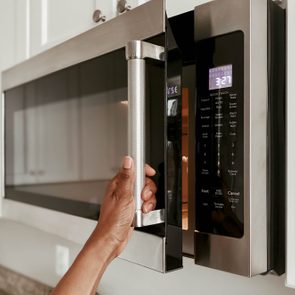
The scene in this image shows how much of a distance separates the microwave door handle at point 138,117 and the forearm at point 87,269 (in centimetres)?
8

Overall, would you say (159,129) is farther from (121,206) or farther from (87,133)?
(87,133)

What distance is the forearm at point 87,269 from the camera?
0.56 metres

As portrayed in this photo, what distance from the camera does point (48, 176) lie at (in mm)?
911

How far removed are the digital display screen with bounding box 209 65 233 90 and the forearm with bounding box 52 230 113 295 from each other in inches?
10.3

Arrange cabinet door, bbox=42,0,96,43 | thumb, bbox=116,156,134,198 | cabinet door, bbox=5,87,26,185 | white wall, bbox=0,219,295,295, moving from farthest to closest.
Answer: cabinet door, bbox=5,87,26,185 → cabinet door, bbox=42,0,96,43 → white wall, bbox=0,219,295,295 → thumb, bbox=116,156,134,198

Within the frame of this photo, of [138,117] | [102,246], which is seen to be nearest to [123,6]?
[138,117]

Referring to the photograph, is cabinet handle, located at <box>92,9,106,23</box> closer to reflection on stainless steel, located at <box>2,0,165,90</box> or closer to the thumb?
reflection on stainless steel, located at <box>2,0,165,90</box>

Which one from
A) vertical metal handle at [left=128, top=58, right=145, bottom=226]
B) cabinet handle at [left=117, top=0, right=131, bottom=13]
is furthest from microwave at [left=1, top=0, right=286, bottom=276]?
cabinet handle at [left=117, top=0, right=131, bottom=13]

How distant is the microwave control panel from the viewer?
0.55 metres

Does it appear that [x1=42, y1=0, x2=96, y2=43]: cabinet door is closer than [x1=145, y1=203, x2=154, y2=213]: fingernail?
No

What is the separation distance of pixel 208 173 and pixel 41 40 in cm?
66

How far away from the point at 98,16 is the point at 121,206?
0.46m

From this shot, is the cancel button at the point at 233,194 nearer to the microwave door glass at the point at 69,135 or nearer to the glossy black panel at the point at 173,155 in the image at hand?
the glossy black panel at the point at 173,155

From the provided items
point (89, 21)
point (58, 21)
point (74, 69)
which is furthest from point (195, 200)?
point (58, 21)
